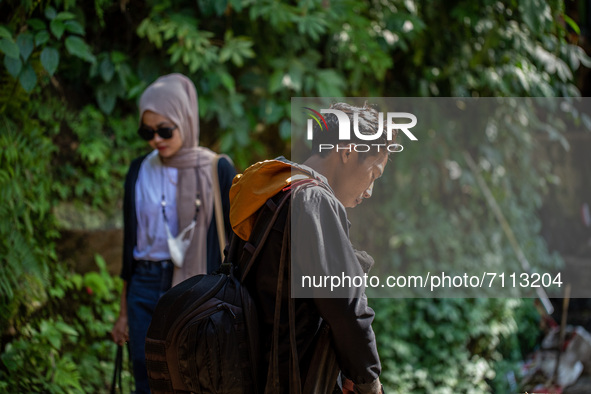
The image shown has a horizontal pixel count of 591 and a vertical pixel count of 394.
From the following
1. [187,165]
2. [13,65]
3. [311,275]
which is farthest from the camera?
[13,65]

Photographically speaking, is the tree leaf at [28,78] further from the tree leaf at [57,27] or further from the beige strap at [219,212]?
the beige strap at [219,212]

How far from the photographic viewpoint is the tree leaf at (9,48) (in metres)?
2.82

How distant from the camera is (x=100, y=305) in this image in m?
3.94

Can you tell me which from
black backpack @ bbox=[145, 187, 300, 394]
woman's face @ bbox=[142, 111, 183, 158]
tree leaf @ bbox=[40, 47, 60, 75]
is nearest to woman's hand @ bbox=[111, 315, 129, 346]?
woman's face @ bbox=[142, 111, 183, 158]

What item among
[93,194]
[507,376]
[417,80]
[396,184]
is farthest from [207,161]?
[507,376]

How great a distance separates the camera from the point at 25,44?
2957 mm

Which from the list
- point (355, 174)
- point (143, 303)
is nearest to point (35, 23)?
point (143, 303)

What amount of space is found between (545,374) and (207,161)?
352 cm

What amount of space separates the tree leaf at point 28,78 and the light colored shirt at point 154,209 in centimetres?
78

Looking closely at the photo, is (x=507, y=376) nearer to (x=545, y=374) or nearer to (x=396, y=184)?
(x=545, y=374)

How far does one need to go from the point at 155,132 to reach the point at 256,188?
1235 mm

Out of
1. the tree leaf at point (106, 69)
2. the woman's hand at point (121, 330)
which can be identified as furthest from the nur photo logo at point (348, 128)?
the tree leaf at point (106, 69)

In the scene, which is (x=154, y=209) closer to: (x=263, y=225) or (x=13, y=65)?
(x=13, y=65)

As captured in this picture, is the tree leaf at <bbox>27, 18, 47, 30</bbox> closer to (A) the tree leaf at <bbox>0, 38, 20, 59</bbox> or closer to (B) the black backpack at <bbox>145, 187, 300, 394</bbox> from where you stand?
(A) the tree leaf at <bbox>0, 38, 20, 59</bbox>
